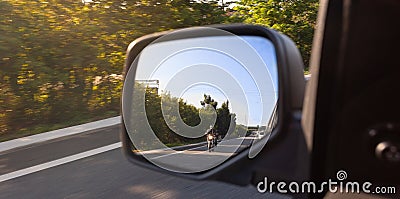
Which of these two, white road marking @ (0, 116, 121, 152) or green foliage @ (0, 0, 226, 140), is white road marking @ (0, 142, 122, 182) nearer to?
white road marking @ (0, 116, 121, 152)

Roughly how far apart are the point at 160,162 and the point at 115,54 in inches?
264

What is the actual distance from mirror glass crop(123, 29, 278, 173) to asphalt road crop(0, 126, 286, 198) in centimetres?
91

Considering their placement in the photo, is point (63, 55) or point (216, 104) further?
point (63, 55)

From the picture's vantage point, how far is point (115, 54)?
8.35m

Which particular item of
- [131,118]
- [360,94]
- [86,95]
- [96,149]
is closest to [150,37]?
[131,118]

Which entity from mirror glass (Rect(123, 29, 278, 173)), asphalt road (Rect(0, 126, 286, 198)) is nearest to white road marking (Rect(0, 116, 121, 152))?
asphalt road (Rect(0, 126, 286, 198))

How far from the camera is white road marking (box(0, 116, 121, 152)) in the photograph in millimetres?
5211

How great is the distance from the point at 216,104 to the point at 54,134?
14.6ft

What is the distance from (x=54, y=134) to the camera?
557cm

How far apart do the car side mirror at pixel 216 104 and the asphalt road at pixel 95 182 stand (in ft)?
3.02

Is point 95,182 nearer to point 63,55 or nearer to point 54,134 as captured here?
point 54,134

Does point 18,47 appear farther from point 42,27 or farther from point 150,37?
point 150,37

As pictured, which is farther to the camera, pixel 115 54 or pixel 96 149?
pixel 115 54

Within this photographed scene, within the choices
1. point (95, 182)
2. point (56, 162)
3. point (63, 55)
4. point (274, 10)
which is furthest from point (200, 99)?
point (274, 10)
